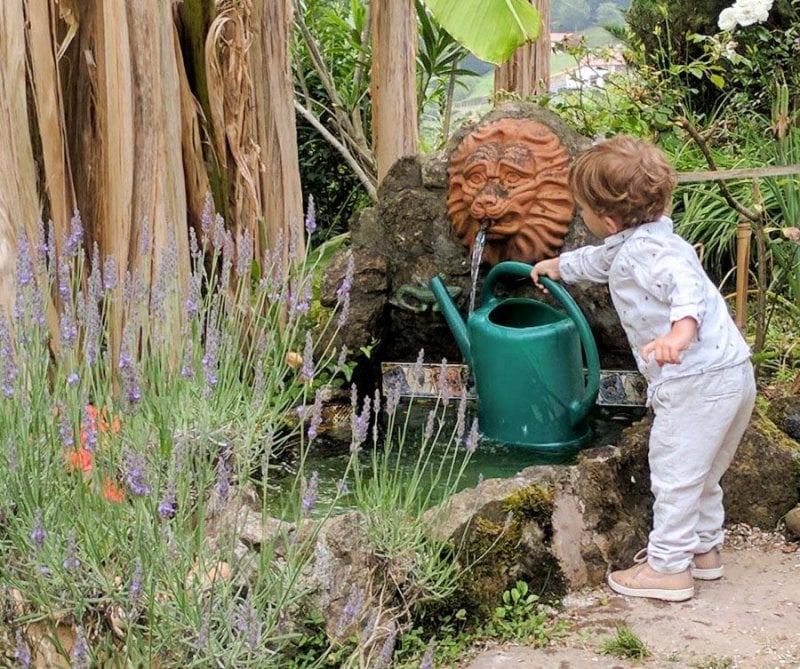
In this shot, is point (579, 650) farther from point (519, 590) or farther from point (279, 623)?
point (279, 623)

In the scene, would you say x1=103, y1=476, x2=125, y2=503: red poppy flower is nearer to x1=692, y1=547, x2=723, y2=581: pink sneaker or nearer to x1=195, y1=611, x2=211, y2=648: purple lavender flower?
x1=195, y1=611, x2=211, y2=648: purple lavender flower

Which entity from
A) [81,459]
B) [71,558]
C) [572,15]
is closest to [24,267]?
[81,459]

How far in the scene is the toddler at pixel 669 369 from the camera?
2729 millimetres

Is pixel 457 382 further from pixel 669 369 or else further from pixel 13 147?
pixel 13 147

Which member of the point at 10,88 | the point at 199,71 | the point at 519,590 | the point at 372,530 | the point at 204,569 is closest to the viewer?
the point at 204,569

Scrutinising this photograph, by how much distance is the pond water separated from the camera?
3.08 meters

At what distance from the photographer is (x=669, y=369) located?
2.76 metres

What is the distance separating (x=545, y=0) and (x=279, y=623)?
18.4ft

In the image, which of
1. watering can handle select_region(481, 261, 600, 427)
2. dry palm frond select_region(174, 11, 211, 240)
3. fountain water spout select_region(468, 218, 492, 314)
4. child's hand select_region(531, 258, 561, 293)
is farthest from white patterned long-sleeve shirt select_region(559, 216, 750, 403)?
dry palm frond select_region(174, 11, 211, 240)

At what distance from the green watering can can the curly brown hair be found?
587 mm

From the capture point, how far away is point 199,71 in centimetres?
406

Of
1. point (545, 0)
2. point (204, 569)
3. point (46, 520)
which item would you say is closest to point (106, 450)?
point (46, 520)

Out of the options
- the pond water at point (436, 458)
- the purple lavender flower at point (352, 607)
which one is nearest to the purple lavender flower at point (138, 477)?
the purple lavender flower at point (352, 607)

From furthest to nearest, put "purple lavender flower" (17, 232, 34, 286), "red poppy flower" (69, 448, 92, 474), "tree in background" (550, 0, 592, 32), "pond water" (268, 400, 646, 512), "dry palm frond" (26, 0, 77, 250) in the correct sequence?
"tree in background" (550, 0, 592, 32) < "dry palm frond" (26, 0, 77, 250) < "pond water" (268, 400, 646, 512) < "purple lavender flower" (17, 232, 34, 286) < "red poppy flower" (69, 448, 92, 474)
